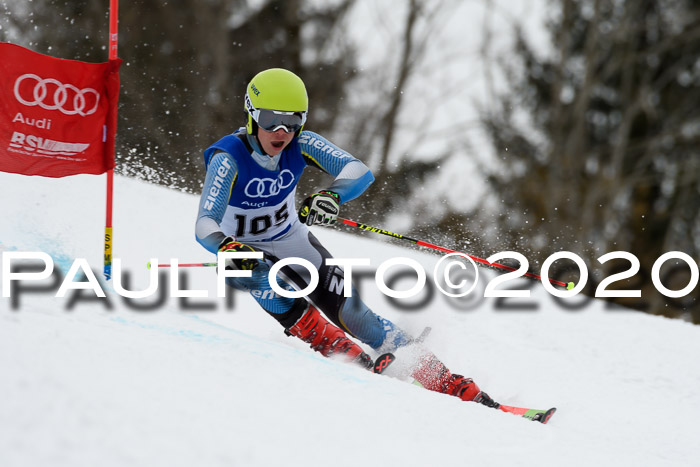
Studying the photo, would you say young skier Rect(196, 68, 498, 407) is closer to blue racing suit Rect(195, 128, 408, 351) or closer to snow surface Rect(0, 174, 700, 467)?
Result: blue racing suit Rect(195, 128, 408, 351)

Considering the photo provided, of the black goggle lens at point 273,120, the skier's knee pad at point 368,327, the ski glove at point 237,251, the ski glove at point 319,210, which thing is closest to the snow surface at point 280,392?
the ski glove at point 237,251

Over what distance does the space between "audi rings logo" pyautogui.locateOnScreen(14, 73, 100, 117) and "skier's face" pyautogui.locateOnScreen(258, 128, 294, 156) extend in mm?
1299

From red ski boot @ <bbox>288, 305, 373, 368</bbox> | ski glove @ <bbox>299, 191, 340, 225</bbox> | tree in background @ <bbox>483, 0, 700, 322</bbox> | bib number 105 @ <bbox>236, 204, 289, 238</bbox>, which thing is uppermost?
tree in background @ <bbox>483, 0, 700, 322</bbox>

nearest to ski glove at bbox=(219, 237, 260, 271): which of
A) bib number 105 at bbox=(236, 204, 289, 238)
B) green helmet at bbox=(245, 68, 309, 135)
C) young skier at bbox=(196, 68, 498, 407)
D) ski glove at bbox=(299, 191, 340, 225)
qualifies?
young skier at bbox=(196, 68, 498, 407)

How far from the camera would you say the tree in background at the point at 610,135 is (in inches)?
739

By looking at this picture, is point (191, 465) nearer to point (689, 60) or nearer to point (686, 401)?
point (686, 401)

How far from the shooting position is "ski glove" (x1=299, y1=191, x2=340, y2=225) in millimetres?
3541

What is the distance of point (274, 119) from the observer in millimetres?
3527

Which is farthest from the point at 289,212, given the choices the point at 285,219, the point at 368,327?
the point at 368,327

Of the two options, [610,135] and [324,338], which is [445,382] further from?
[610,135]

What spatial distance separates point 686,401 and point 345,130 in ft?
44.6

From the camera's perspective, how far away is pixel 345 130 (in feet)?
57.6

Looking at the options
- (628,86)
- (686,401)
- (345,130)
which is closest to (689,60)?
(628,86)

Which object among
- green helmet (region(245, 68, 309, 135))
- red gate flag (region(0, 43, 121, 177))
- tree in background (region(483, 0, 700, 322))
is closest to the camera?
green helmet (region(245, 68, 309, 135))
